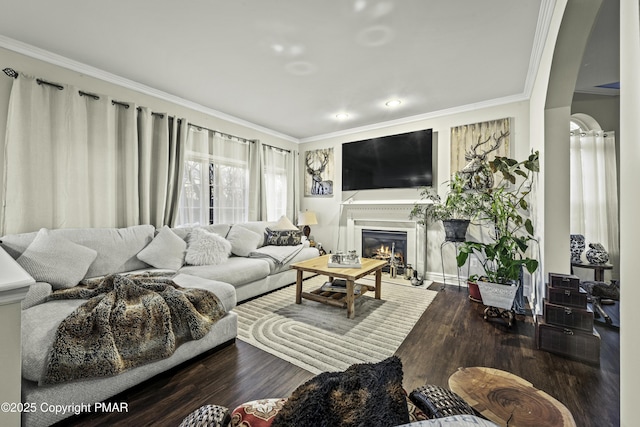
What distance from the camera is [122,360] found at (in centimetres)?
150

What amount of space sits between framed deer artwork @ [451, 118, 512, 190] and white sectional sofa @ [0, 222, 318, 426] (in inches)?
97.5

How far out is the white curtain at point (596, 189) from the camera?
339 centimetres

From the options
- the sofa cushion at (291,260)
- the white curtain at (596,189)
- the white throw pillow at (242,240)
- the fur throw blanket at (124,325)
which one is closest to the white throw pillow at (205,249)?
the white throw pillow at (242,240)

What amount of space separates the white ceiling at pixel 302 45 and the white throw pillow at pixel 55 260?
1.77m

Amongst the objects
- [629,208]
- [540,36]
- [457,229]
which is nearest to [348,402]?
[629,208]

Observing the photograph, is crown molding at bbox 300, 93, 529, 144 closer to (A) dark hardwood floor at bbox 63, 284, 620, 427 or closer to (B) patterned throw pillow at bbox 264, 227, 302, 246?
(B) patterned throw pillow at bbox 264, 227, 302, 246

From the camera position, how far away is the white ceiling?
80.4 inches

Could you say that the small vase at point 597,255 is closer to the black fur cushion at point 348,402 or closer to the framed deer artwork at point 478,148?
the framed deer artwork at point 478,148

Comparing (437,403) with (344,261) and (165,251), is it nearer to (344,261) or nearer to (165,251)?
(344,261)

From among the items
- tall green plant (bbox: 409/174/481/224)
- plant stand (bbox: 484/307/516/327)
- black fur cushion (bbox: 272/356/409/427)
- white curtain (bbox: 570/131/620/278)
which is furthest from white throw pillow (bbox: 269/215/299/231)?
white curtain (bbox: 570/131/620/278)

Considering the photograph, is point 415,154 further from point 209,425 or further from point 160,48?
point 209,425

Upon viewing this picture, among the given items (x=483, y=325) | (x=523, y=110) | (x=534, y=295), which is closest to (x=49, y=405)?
(x=483, y=325)

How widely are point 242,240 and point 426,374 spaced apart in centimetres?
269

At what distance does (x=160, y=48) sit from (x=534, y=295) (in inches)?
174
